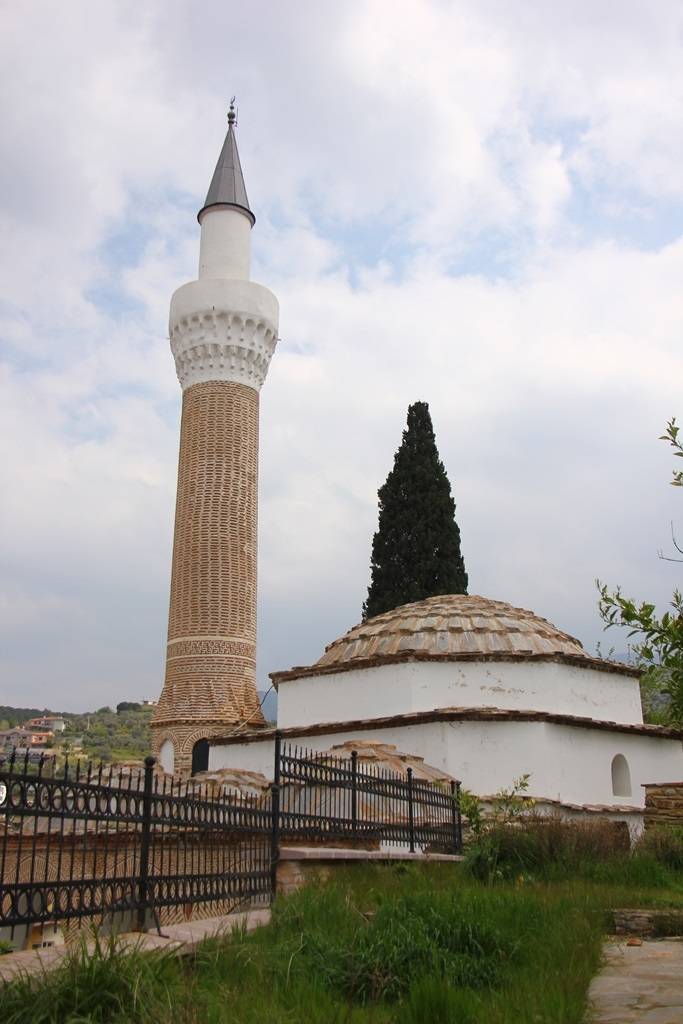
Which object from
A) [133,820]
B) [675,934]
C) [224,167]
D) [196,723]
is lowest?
[675,934]

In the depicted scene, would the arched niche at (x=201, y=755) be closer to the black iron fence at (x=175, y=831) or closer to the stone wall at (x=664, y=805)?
the black iron fence at (x=175, y=831)

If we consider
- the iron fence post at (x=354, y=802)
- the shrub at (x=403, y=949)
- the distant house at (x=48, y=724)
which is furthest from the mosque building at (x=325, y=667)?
the distant house at (x=48, y=724)

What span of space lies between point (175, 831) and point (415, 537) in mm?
17504

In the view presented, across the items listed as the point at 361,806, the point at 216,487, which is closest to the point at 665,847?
the point at 361,806

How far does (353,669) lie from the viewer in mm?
14992

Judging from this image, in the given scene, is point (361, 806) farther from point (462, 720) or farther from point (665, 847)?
point (462, 720)

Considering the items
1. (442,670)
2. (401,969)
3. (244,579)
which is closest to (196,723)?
(244,579)

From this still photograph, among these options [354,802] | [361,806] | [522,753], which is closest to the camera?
[354,802]

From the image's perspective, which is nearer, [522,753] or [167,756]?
[522,753]

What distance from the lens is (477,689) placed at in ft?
46.3

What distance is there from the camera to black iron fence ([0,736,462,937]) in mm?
4641

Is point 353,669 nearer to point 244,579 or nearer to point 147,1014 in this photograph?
point 244,579

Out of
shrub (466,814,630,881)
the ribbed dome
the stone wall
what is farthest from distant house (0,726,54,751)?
the stone wall

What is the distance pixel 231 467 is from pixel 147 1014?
55.9ft
